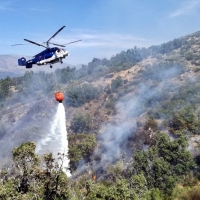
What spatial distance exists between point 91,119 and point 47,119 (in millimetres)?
16482

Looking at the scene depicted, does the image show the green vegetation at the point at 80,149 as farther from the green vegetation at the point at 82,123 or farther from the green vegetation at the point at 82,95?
the green vegetation at the point at 82,95

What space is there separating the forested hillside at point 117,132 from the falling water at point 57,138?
1.83 metres

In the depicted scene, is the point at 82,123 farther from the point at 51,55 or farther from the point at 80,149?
the point at 51,55

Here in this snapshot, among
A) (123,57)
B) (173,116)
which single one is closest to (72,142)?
(173,116)

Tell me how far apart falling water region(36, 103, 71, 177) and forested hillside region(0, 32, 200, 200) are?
6.02 ft

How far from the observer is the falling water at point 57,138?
212 feet

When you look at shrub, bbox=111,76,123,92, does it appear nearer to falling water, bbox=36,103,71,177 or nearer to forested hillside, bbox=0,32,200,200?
forested hillside, bbox=0,32,200,200

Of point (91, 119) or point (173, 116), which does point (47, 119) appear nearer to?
point (91, 119)

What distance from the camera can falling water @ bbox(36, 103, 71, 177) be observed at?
6447 centimetres

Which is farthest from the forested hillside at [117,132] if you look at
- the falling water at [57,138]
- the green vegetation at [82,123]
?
the falling water at [57,138]

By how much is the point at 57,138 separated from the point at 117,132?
57.5ft

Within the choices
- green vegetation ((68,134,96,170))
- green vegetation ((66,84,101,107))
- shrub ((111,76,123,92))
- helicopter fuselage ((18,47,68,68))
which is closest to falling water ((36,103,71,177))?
green vegetation ((68,134,96,170))

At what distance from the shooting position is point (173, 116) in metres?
56.5

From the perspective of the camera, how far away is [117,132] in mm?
62219
